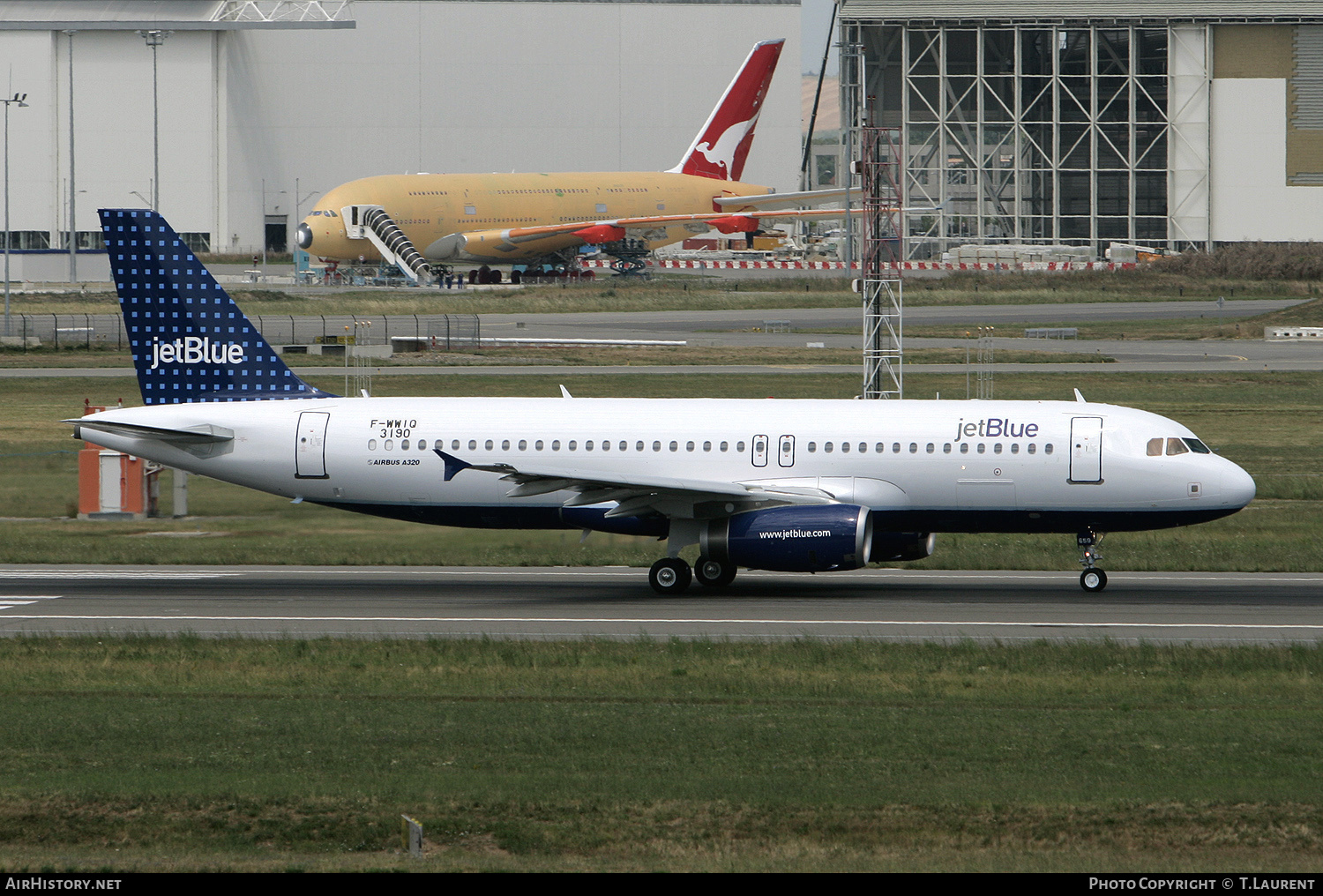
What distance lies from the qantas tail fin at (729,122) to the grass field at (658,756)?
10190 centimetres

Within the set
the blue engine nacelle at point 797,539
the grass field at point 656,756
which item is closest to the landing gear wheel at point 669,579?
the blue engine nacelle at point 797,539

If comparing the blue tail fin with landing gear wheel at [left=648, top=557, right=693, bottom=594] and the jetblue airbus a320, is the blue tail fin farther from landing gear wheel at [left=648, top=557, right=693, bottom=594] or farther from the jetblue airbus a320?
landing gear wheel at [left=648, top=557, right=693, bottom=594]

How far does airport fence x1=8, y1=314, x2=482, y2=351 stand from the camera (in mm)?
68688

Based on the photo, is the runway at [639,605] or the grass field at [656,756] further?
the runway at [639,605]

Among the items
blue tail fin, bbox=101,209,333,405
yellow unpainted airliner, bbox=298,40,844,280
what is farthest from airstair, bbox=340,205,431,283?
blue tail fin, bbox=101,209,333,405

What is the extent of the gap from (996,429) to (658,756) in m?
13.6

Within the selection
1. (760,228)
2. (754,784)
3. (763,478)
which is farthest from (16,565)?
(760,228)

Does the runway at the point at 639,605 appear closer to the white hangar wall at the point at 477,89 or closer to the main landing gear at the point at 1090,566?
the main landing gear at the point at 1090,566

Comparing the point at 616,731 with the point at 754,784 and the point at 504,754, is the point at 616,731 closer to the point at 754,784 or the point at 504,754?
the point at 504,754

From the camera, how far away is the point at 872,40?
12544 cm

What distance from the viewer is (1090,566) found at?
87.7 ft

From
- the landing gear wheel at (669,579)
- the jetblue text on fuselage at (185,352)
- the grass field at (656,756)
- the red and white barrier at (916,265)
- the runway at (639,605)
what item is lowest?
the grass field at (656,756)

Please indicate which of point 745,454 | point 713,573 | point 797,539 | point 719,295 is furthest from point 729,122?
point 797,539

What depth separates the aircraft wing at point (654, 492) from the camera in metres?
25.7
